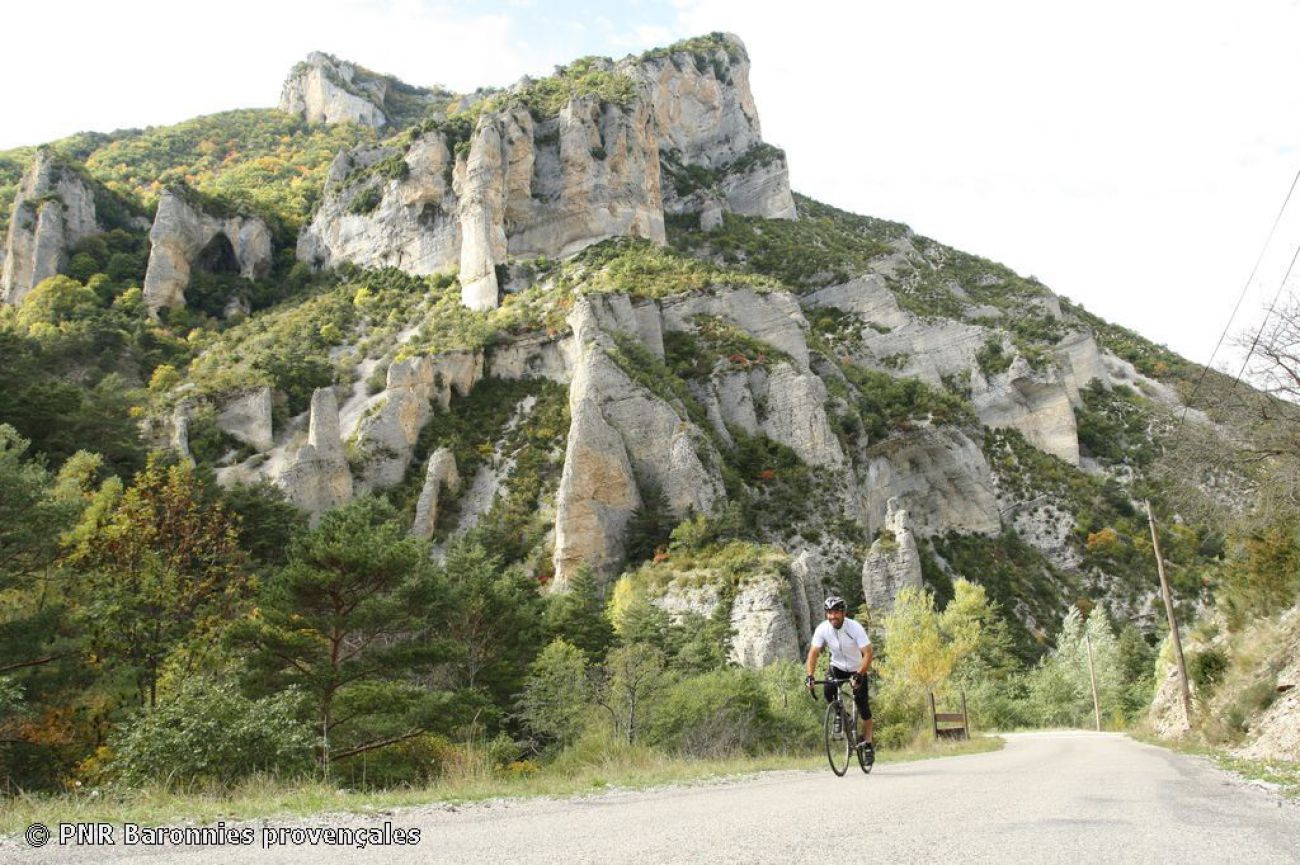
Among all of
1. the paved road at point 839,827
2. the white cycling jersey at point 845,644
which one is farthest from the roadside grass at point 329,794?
the white cycling jersey at point 845,644

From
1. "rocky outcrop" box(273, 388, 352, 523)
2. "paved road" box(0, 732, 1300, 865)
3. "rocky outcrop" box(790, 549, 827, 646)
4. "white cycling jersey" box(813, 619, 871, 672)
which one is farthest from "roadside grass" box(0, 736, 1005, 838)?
"rocky outcrop" box(273, 388, 352, 523)

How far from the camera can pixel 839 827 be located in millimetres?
5023

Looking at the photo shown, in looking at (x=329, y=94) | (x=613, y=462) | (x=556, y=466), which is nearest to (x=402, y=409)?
(x=556, y=466)

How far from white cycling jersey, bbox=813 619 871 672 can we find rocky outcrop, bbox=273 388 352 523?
33.5 metres

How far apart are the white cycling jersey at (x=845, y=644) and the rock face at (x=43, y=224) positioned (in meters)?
68.9

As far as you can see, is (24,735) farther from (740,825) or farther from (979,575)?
(979,575)

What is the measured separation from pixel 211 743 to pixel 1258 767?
500 inches

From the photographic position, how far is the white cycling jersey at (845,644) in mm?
8117

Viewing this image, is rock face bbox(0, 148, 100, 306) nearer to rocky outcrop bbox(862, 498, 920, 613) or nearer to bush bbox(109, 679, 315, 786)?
rocky outcrop bbox(862, 498, 920, 613)

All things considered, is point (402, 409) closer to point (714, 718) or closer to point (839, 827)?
point (714, 718)

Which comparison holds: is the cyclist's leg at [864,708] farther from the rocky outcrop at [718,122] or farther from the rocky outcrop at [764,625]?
the rocky outcrop at [718,122]

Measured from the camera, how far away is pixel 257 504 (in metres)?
29.5

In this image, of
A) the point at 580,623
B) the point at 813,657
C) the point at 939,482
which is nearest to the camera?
the point at 813,657

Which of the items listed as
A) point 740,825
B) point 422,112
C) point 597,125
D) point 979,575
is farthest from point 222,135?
point 740,825
